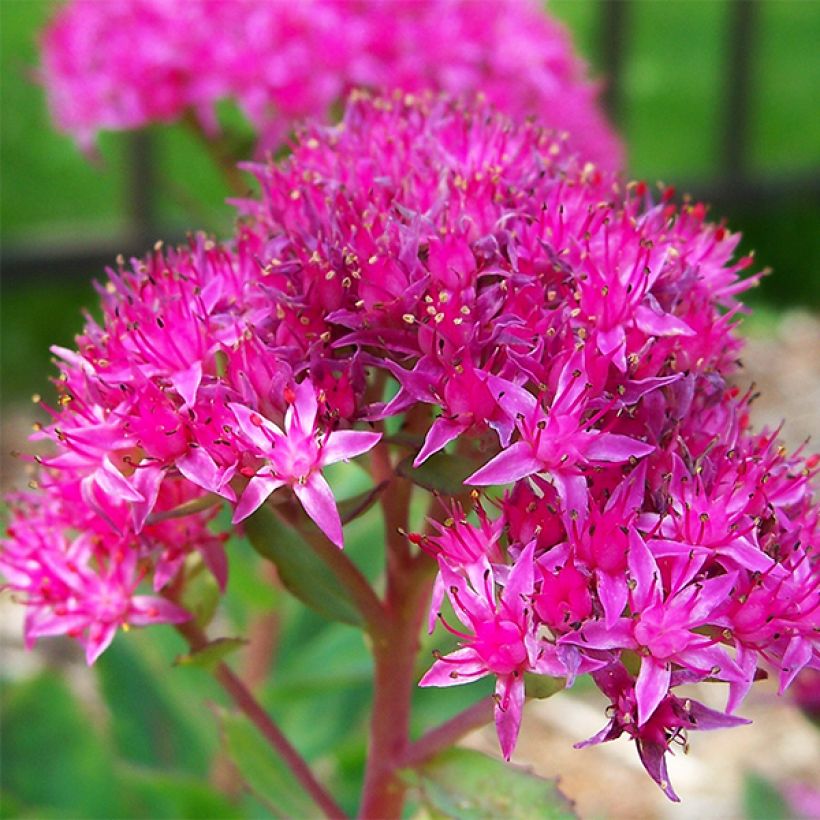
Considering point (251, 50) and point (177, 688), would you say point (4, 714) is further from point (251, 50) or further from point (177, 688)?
point (251, 50)

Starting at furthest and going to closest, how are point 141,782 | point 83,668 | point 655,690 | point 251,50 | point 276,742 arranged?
point 83,668 < point 251,50 < point 141,782 < point 276,742 < point 655,690

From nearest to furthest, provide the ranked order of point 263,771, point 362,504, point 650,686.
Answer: point 650,686
point 362,504
point 263,771

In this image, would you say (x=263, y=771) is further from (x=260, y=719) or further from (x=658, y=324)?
(x=658, y=324)

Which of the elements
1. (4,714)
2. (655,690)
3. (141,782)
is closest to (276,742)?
(655,690)

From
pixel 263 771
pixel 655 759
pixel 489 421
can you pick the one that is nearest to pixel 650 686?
pixel 655 759

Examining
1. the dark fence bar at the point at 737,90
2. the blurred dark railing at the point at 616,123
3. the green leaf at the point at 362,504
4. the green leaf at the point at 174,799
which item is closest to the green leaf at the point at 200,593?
the green leaf at the point at 362,504

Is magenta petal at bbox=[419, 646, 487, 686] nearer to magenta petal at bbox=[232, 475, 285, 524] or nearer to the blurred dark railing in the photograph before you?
magenta petal at bbox=[232, 475, 285, 524]
